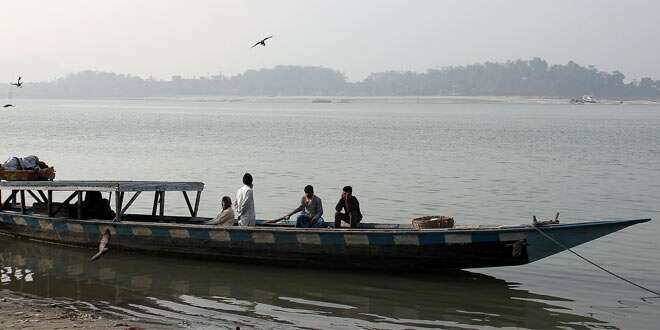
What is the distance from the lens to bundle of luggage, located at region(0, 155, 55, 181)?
17625 mm

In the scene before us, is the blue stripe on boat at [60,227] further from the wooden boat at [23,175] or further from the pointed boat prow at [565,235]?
the pointed boat prow at [565,235]

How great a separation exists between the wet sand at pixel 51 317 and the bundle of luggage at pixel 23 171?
5389 millimetres

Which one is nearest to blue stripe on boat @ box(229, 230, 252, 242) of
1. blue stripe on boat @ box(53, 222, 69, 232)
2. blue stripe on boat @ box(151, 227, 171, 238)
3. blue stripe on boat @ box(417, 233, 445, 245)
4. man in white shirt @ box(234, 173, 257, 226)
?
man in white shirt @ box(234, 173, 257, 226)

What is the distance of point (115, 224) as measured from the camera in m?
16.1

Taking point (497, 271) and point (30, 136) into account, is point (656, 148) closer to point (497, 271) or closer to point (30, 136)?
point (497, 271)

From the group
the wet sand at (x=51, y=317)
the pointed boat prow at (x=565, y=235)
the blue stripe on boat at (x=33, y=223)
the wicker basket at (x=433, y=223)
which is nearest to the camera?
the wet sand at (x=51, y=317)

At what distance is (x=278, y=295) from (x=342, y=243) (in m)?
1.54

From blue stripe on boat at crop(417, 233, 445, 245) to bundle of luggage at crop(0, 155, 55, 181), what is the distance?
9.08 meters

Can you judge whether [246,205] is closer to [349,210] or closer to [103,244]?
[349,210]

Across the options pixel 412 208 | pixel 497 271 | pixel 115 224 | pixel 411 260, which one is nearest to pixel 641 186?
pixel 412 208

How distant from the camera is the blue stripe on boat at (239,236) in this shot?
14909mm

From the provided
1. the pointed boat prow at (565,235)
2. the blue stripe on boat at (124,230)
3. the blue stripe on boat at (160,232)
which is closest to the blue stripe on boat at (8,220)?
the blue stripe on boat at (124,230)

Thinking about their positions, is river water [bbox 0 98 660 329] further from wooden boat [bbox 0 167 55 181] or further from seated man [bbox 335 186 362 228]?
wooden boat [bbox 0 167 55 181]

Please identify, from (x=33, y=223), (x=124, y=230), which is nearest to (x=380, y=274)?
(x=124, y=230)
